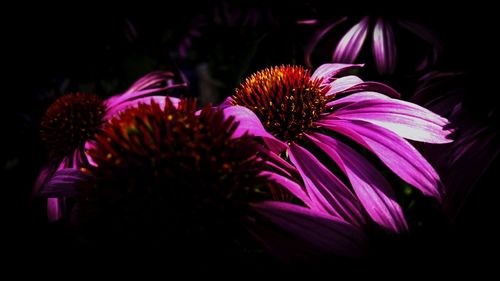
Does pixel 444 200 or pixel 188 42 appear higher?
pixel 188 42

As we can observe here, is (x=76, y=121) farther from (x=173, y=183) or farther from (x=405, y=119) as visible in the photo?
A: (x=405, y=119)

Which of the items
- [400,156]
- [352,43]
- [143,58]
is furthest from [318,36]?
[143,58]

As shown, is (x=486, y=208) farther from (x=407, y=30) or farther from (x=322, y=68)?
(x=407, y=30)

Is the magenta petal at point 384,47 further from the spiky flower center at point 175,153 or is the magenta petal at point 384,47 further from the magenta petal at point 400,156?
the spiky flower center at point 175,153

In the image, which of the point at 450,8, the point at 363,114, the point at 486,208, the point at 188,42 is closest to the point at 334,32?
the point at 450,8

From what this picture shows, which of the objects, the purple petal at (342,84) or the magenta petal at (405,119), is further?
the purple petal at (342,84)

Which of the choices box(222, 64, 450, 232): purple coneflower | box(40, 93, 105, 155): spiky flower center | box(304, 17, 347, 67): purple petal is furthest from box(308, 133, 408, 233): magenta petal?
box(40, 93, 105, 155): spiky flower center

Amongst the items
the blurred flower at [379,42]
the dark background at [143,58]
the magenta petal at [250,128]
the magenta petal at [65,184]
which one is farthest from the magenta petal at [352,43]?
the magenta petal at [65,184]
